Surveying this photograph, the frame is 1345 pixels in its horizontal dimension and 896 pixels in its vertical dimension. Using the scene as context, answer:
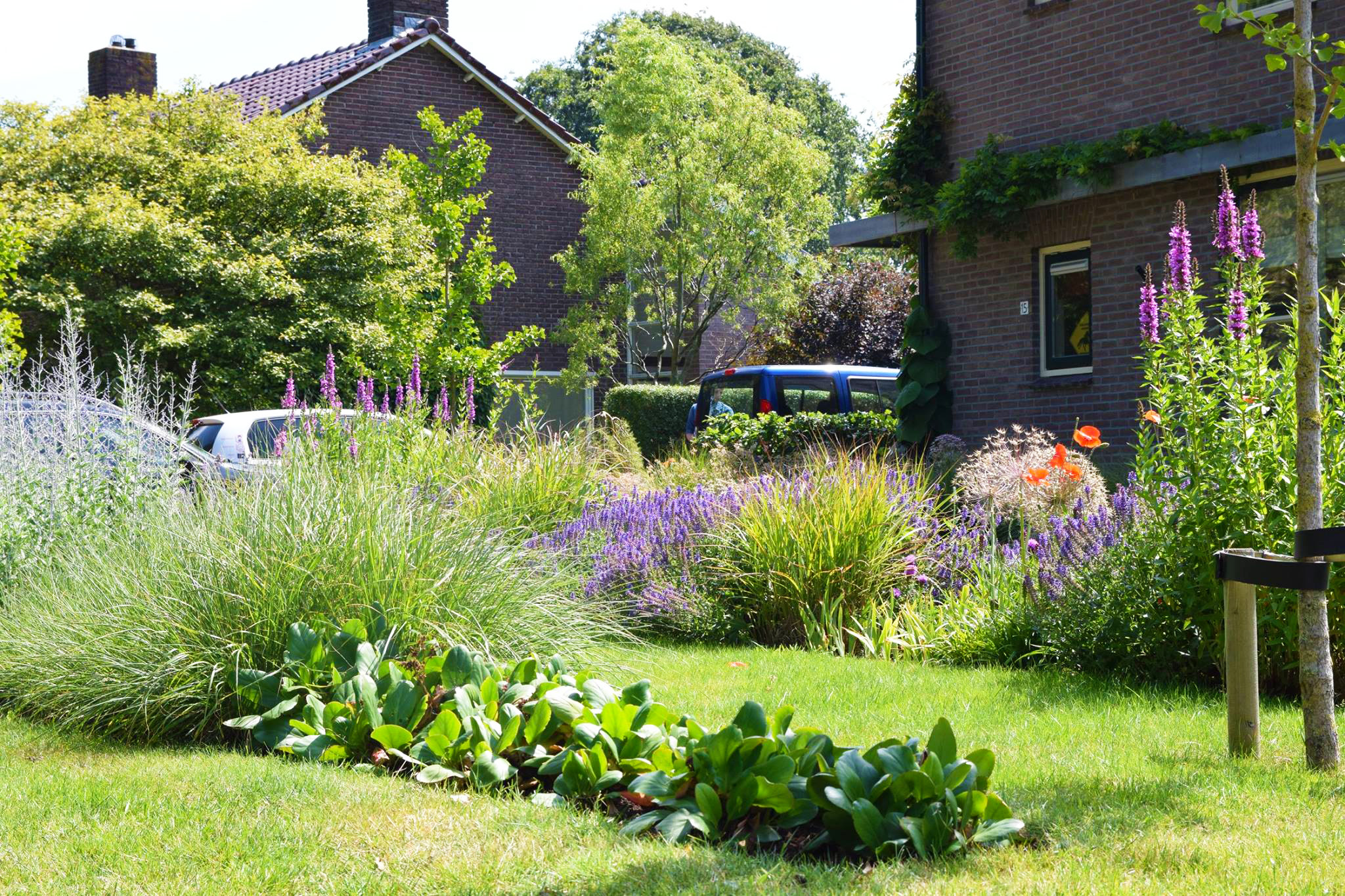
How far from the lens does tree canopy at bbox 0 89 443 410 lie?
57.7ft

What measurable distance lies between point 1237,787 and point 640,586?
4416 mm

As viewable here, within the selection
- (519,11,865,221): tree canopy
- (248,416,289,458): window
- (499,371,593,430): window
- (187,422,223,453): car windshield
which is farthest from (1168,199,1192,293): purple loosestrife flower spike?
(519,11,865,221): tree canopy

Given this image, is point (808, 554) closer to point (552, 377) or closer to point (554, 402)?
point (552, 377)

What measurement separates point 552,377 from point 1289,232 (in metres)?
18.0

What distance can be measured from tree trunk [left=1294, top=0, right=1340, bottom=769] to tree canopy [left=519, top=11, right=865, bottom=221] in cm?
4805

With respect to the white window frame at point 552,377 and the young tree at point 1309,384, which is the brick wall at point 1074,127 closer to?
the young tree at point 1309,384

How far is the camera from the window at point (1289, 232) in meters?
10.4

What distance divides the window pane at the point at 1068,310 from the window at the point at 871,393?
394cm

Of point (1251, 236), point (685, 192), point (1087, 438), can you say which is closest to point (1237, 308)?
point (1251, 236)

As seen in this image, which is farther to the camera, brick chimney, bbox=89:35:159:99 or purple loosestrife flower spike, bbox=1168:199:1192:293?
brick chimney, bbox=89:35:159:99

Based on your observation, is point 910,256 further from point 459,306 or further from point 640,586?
point 640,586

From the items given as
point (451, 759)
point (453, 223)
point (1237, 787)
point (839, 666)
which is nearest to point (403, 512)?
point (451, 759)

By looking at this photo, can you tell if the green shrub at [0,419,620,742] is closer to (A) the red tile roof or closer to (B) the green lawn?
(B) the green lawn

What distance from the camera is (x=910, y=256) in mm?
15391
